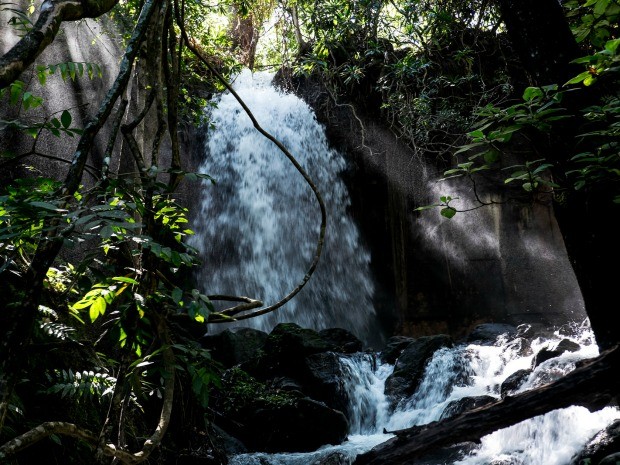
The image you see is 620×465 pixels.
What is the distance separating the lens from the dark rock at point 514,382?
602 cm

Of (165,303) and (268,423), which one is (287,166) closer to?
(268,423)

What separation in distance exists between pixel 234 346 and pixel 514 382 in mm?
3765

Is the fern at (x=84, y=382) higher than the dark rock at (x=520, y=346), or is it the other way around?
the fern at (x=84, y=382)

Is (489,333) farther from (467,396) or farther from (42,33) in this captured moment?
(42,33)

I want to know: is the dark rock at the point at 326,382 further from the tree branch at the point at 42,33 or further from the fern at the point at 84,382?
the tree branch at the point at 42,33

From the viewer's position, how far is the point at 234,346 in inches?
314

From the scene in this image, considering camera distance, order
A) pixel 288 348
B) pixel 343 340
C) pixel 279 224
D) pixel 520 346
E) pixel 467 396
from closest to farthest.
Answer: pixel 467 396 < pixel 288 348 < pixel 520 346 < pixel 343 340 < pixel 279 224

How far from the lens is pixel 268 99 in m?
12.4

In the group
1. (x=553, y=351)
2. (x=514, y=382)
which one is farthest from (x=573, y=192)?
(x=553, y=351)

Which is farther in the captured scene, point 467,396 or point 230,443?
point 467,396

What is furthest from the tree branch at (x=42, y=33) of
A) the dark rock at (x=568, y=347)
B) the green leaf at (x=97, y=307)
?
the dark rock at (x=568, y=347)

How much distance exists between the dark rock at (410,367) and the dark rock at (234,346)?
1.86 meters

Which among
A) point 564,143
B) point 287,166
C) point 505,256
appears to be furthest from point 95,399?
point 505,256

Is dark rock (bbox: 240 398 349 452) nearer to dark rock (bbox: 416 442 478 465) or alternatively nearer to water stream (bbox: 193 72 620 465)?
dark rock (bbox: 416 442 478 465)
